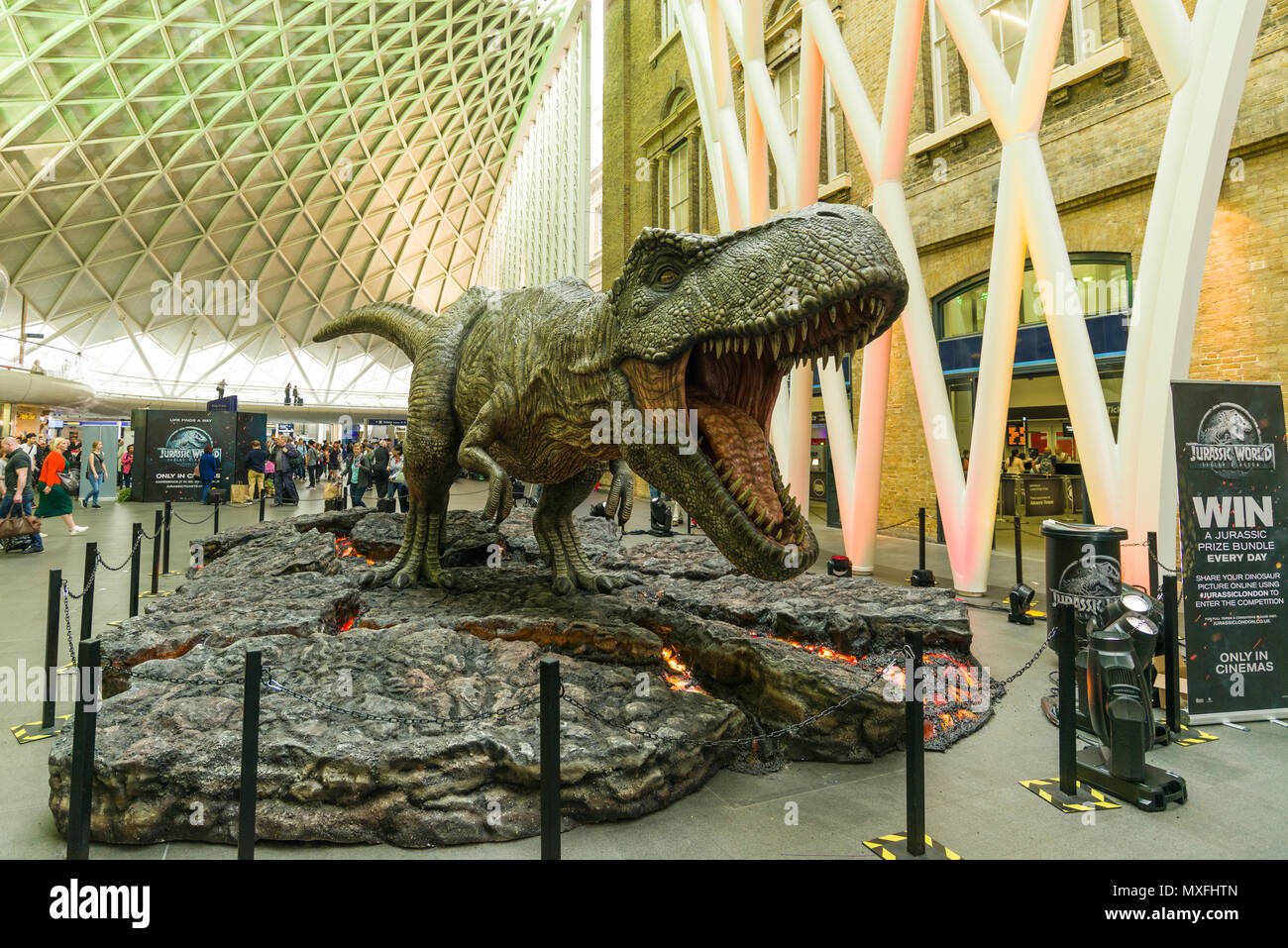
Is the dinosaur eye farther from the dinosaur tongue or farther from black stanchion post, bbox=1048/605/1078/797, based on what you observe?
black stanchion post, bbox=1048/605/1078/797

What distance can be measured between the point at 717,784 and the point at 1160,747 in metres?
2.29

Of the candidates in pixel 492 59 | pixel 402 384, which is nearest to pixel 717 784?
pixel 492 59

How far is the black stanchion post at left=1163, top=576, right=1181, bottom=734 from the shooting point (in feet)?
11.1

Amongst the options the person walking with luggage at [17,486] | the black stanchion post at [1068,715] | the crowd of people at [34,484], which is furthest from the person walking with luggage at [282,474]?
the black stanchion post at [1068,715]

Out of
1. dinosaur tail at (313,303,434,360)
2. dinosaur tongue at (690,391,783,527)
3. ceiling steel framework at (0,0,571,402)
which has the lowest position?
dinosaur tongue at (690,391,783,527)

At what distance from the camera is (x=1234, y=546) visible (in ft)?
11.9

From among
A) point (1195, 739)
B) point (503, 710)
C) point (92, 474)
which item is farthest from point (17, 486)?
point (1195, 739)

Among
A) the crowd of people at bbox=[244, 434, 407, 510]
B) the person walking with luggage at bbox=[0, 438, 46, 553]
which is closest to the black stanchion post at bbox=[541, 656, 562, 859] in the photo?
the person walking with luggage at bbox=[0, 438, 46, 553]

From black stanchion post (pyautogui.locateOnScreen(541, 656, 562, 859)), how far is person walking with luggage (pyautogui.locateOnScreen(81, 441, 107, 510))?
59.5 feet

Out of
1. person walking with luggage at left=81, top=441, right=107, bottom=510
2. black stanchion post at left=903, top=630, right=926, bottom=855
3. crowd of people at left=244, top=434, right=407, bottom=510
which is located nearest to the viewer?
black stanchion post at left=903, top=630, right=926, bottom=855

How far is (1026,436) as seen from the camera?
492 inches

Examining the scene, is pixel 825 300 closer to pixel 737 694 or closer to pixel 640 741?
pixel 640 741

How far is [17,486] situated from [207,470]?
7.09 meters

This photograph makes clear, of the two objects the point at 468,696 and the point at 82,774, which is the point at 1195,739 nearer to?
the point at 468,696
